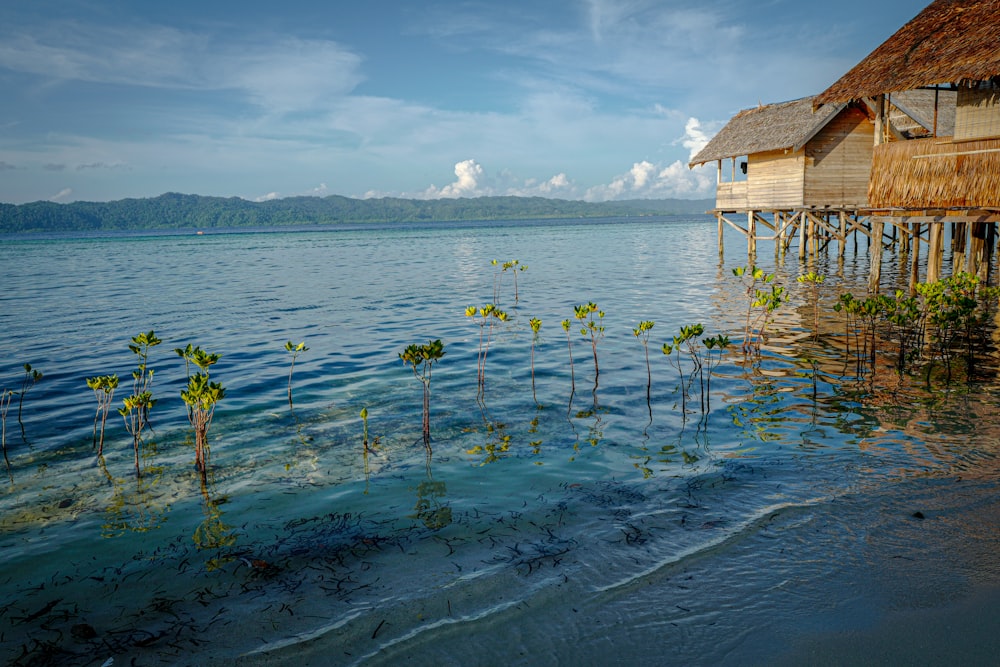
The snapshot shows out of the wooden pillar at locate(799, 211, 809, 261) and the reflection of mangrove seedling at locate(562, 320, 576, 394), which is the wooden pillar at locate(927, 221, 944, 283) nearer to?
the reflection of mangrove seedling at locate(562, 320, 576, 394)

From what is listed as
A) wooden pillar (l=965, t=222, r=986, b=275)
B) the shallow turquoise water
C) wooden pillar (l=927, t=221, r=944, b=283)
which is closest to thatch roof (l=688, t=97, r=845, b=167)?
wooden pillar (l=965, t=222, r=986, b=275)

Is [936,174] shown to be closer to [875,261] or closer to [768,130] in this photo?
[875,261]

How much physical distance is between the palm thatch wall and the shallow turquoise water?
4.76 meters

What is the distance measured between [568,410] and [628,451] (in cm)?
178

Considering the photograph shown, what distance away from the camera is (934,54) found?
13.2 m

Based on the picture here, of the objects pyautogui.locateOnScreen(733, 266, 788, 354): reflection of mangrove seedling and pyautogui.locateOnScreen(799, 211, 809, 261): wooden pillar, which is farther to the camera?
pyautogui.locateOnScreen(799, 211, 809, 261): wooden pillar

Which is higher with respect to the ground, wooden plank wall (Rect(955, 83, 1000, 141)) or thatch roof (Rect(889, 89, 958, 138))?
thatch roof (Rect(889, 89, 958, 138))

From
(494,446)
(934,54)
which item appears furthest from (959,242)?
(494,446)

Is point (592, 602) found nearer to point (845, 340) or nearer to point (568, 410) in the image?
point (568, 410)

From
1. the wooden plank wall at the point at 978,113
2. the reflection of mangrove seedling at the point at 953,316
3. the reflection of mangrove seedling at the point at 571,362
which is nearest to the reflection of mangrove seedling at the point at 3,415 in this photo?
the reflection of mangrove seedling at the point at 571,362

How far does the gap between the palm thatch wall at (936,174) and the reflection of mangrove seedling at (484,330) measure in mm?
9411

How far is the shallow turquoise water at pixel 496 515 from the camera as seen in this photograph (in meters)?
4.23

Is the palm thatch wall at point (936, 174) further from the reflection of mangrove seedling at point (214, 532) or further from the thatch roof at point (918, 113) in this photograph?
the reflection of mangrove seedling at point (214, 532)

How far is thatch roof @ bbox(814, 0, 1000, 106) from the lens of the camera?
12.2m
